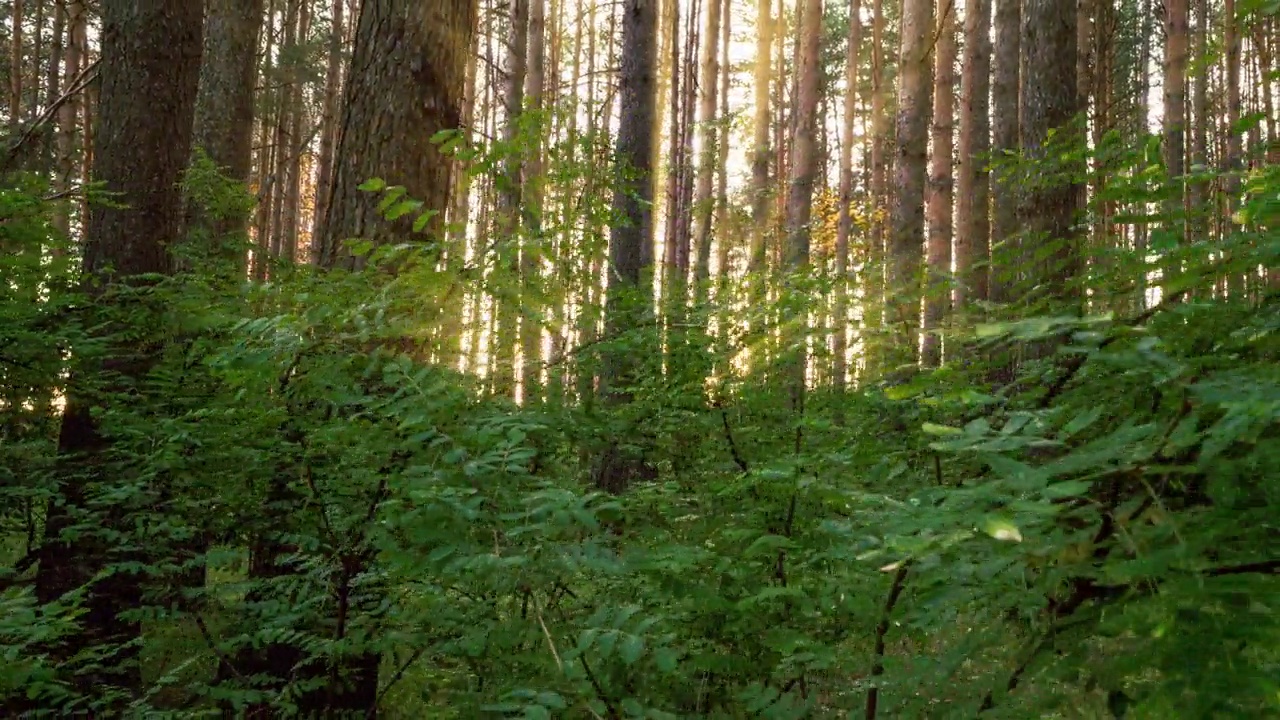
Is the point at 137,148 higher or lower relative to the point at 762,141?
lower

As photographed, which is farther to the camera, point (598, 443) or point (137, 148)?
point (137, 148)

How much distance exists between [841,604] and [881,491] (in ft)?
1.60

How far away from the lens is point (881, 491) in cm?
259

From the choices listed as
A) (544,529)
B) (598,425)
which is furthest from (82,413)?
(544,529)

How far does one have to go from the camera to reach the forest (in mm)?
1200

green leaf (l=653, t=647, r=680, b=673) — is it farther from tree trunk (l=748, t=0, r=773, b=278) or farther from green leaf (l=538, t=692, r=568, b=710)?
tree trunk (l=748, t=0, r=773, b=278)

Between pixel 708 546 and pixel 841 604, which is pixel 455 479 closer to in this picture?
pixel 841 604

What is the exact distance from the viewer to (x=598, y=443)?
3744 millimetres

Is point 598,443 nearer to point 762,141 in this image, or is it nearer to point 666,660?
point 666,660

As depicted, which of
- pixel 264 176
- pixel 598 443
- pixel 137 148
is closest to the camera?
pixel 598 443

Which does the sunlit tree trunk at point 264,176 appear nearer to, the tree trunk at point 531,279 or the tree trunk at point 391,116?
the tree trunk at point 391,116

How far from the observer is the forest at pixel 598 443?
1200 mm

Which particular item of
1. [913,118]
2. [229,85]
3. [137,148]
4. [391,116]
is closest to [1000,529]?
[391,116]

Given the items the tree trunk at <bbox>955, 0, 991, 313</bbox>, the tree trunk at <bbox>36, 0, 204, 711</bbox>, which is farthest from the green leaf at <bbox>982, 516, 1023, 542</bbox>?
the tree trunk at <bbox>955, 0, 991, 313</bbox>
